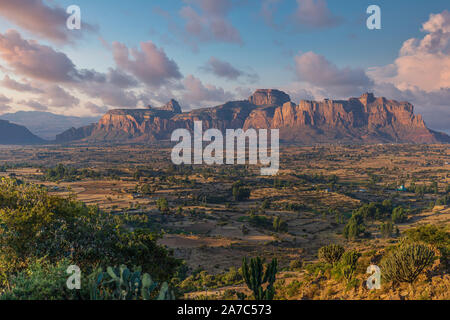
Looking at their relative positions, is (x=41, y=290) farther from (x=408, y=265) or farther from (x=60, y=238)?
(x=408, y=265)

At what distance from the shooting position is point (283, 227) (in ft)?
149

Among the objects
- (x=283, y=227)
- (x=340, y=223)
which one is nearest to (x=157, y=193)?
(x=283, y=227)

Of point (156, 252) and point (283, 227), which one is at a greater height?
point (156, 252)

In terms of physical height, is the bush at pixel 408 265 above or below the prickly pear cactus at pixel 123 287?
below

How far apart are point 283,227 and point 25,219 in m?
39.8

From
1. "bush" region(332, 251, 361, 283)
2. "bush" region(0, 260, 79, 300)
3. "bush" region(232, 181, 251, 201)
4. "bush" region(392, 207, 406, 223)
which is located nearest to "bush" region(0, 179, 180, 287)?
"bush" region(0, 260, 79, 300)

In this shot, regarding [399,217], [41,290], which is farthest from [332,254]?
[399,217]

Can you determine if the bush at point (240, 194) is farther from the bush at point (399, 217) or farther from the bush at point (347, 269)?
the bush at point (347, 269)

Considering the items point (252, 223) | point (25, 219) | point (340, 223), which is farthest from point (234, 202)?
point (25, 219)

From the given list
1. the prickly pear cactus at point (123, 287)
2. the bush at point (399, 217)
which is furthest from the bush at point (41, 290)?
the bush at point (399, 217)

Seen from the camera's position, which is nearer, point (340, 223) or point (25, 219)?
point (25, 219)
